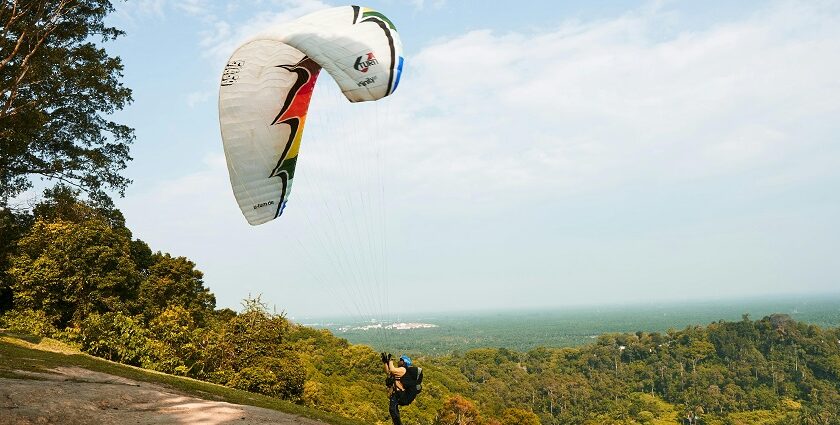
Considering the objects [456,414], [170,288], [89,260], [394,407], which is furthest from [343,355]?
[394,407]

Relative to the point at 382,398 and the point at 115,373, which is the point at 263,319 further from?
the point at 382,398

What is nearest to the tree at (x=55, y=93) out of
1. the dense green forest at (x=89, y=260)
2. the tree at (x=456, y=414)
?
the dense green forest at (x=89, y=260)

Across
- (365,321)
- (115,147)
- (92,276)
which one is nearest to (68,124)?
(115,147)

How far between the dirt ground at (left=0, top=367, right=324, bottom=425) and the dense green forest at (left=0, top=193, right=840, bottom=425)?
9.04m

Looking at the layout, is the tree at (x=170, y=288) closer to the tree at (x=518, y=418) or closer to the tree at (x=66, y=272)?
the tree at (x=66, y=272)

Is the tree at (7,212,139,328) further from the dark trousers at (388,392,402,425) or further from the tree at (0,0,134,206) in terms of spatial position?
the dark trousers at (388,392,402,425)

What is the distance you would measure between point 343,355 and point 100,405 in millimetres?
52344

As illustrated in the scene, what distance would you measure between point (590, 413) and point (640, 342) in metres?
46.2

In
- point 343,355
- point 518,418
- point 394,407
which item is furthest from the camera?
point 343,355

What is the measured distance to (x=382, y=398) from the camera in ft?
176

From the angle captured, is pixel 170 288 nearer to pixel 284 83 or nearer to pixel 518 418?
pixel 284 83

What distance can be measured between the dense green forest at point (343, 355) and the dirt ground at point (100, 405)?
9.04m

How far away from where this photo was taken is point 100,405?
314 inches

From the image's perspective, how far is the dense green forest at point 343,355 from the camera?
2025cm
